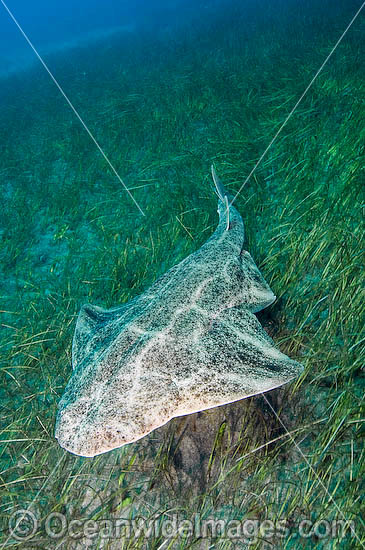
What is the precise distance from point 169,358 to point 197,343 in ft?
0.73

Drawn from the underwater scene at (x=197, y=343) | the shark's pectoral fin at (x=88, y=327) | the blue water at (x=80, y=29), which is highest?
the blue water at (x=80, y=29)

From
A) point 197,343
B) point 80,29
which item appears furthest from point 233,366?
point 80,29

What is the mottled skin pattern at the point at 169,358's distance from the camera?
78.0 inches

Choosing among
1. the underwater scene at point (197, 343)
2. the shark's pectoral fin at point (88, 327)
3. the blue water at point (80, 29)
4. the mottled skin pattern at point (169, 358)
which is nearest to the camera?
the mottled skin pattern at point (169, 358)

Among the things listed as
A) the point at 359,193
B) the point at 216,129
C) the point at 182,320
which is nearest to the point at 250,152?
the point at 216,129

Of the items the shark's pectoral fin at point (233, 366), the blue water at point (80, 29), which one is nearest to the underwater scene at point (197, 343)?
the shark's pectoral fin at point (233, 366)

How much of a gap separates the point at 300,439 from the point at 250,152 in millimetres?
4901

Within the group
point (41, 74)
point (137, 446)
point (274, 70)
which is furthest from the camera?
point (41, 74)

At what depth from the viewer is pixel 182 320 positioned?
2502mm

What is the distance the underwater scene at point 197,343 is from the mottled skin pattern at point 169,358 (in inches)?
0.5

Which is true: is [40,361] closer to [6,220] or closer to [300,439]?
[300,439]

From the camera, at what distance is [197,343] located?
2326 mm

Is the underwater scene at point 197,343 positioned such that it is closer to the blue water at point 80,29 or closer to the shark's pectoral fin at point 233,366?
the shark's pectoral fin at point 233,366

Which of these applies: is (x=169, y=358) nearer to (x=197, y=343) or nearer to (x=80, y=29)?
(x=197, y=343)
